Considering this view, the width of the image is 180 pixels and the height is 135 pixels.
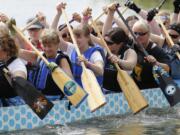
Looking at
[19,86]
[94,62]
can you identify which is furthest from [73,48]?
[19,86]

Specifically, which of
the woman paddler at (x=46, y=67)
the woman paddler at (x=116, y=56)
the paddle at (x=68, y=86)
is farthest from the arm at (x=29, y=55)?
the woman paddler at (x=116, y=56)

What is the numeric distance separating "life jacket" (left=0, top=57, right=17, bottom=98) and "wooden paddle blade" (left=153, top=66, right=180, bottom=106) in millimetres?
1979

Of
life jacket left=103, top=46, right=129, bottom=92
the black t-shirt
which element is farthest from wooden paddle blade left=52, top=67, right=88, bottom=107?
the black t-shirt

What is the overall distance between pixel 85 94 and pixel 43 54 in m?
0.74

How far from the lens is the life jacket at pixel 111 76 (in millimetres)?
7926

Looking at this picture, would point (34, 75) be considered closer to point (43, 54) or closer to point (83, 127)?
point (43, 54)

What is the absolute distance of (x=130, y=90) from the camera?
25.0ft

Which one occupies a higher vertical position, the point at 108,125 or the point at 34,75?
the point at 34,75

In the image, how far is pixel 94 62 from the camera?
7.66 m

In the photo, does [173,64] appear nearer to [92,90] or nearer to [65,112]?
[92,90]

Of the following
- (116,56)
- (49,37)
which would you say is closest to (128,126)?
(116,56)

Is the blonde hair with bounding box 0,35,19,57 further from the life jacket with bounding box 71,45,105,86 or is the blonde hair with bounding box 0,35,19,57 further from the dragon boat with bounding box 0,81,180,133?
the life jacket with bounding box 71,45,105,86

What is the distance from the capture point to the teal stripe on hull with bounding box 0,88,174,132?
22.0 feet

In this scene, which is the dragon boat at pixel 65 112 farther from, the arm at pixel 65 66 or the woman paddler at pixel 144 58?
the arm at pixel 65 66
